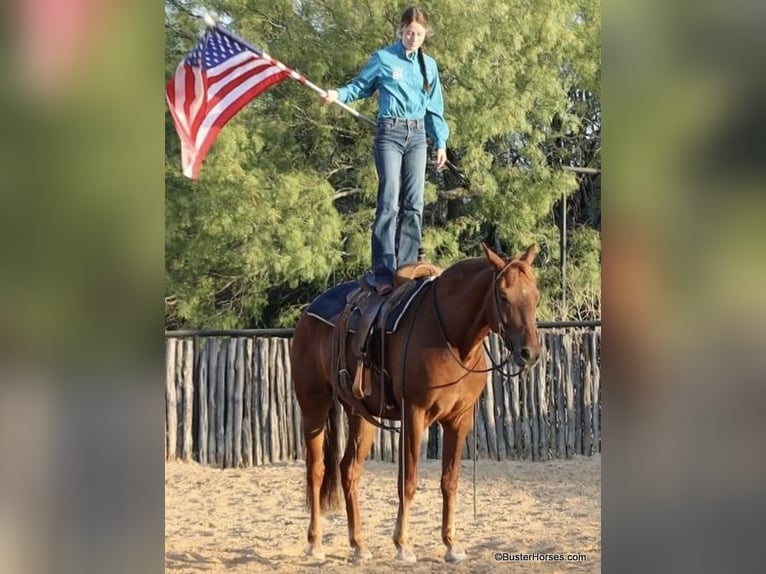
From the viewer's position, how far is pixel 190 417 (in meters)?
6.77

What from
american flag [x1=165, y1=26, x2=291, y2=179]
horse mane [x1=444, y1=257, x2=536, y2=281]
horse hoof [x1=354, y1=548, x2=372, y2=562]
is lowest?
horse hoof [x1=354, y1=548, x2=372, y2=562]

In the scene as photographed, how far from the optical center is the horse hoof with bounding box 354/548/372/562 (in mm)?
5668

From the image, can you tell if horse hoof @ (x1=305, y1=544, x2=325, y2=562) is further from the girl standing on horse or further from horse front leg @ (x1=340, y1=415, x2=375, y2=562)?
the girl standing on horse

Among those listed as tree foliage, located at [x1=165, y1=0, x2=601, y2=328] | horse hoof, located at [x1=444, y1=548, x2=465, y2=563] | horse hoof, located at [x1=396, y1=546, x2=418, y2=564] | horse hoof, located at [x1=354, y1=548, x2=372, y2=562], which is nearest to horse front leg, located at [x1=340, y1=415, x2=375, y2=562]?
horse hoof, located at [x1=354, y1=548, x2=372, y2=562]

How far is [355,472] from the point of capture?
589cm

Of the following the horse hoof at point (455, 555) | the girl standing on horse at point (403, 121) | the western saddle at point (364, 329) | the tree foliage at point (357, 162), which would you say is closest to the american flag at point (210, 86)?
the girl standing on horse at point (403, 121)

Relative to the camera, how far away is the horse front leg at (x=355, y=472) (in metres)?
5.73
